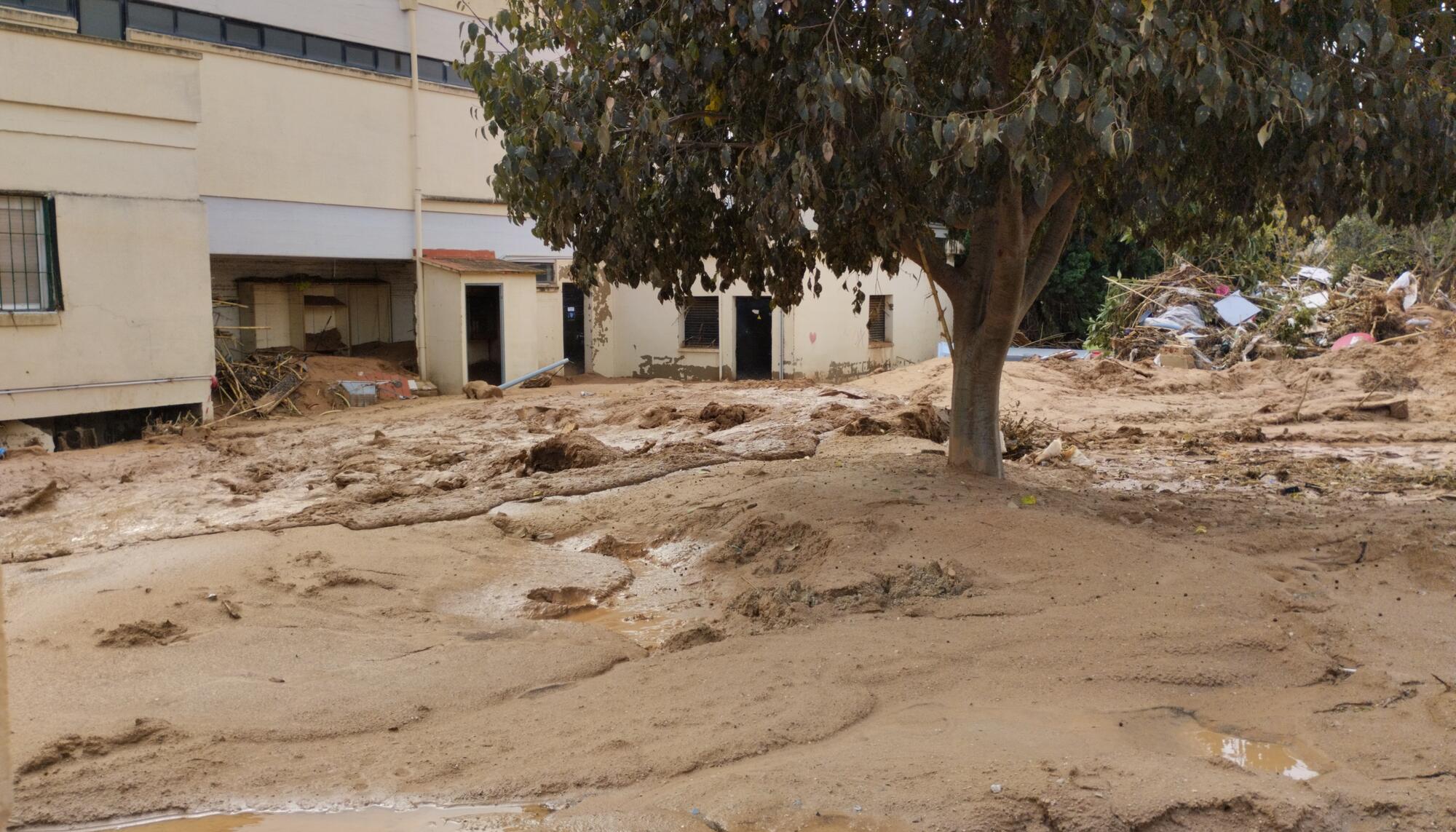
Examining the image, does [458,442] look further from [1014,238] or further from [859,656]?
[859,656]

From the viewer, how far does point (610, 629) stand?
660 centimetres

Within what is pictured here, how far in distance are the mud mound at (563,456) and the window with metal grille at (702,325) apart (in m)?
11.3

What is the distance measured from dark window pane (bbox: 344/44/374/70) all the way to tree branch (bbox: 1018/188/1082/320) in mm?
14192

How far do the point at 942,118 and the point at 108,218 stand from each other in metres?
11.4

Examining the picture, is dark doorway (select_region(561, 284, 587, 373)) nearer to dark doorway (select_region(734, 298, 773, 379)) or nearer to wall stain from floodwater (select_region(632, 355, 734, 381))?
wall stain from floodwater (select_region(632, 355, 734, 381))

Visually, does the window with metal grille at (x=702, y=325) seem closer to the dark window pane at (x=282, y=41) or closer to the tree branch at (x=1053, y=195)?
the dark window pane at (x=282, y=41)

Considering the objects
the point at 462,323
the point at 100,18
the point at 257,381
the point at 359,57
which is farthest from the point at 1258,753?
the point at 359,57

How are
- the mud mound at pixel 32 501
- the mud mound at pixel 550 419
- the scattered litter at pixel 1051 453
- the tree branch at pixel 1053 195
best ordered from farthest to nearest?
the mud mound at pixel 550 419 → the scattered litter at pixel 1051 453 → the mud mound at pixel 32 501 → the tree branch at pixel 1053 195

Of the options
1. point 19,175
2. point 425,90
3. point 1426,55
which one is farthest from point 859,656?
point 425,90

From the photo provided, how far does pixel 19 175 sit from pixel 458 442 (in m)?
5.84

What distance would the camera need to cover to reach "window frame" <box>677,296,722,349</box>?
22125 millimetres

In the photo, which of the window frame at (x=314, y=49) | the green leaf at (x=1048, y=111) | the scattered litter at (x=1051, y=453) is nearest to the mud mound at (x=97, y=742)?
the green leaf at (x=1048, y=111)

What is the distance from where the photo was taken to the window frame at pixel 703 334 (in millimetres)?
22125

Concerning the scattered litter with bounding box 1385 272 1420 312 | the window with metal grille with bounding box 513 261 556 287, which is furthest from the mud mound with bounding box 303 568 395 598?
the scattered litter with bounding box 1385 272 1420 312
